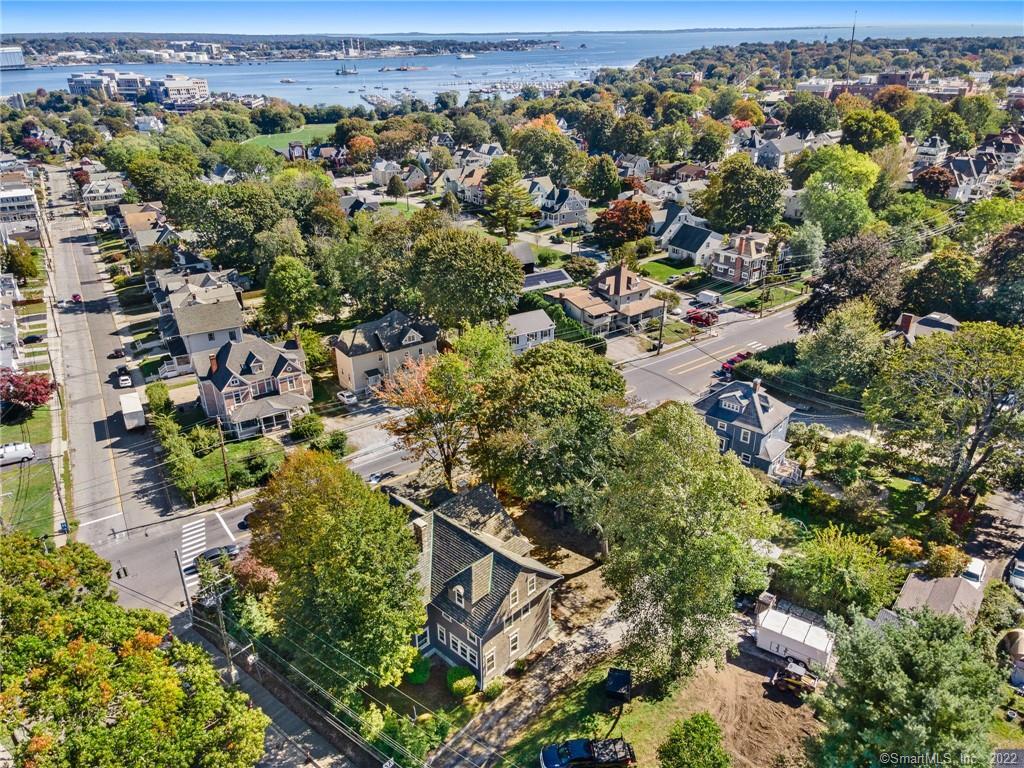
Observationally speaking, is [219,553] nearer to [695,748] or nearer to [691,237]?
[695,748]

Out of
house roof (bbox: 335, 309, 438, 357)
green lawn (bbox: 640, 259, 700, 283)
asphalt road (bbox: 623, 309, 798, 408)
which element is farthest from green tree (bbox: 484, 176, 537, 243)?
house roof (bbox: 335, 309, 438, 357)

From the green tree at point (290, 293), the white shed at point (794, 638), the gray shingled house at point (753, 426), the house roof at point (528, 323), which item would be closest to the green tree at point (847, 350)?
the gray shingled house at point (753, 426)

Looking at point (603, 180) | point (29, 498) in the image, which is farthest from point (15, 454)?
point (603, 180)

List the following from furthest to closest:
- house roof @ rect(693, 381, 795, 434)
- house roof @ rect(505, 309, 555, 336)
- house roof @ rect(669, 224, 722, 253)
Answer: house roof @ rect(669, 224, 722, 253), house roof @ rect(505, 309, 555, 336), house roof @ rect(693, 381, 795, 434)

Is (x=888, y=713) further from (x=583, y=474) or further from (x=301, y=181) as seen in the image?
(x=301, y=181)

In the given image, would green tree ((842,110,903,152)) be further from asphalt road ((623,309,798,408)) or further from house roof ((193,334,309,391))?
house roof ((193,334,309,391))

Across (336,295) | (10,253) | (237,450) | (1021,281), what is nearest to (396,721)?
(237,450)
